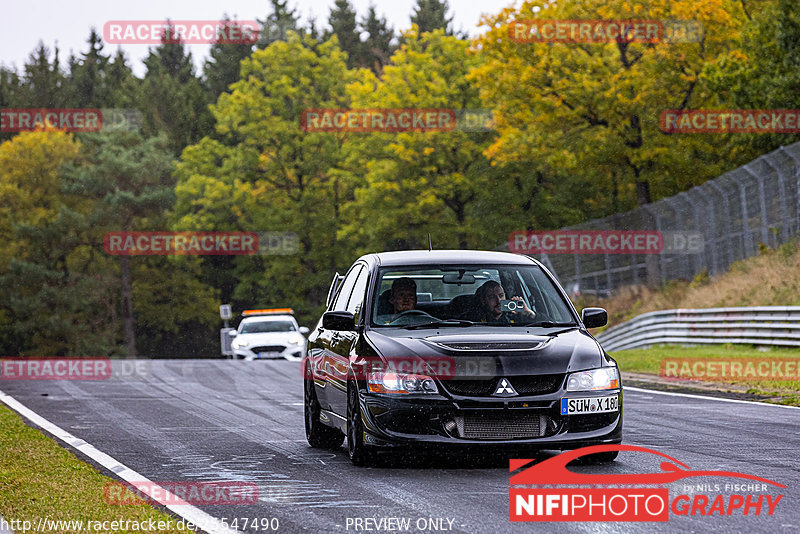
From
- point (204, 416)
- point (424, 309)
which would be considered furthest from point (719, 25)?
point (424, 309)

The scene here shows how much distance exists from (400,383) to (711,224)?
2437 cm

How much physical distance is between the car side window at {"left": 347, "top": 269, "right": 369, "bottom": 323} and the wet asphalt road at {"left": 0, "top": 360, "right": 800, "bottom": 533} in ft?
3.80

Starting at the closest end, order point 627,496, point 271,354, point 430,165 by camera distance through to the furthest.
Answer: point 627,496 < point 271,354 < point 430,165

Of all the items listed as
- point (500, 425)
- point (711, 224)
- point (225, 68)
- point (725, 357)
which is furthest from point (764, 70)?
point (225, 68)

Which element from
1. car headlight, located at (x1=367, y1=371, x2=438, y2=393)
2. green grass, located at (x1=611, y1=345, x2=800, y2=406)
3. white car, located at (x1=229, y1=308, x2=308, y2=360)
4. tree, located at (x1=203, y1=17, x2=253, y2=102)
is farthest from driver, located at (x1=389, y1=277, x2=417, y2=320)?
tree, located at (x1=203, y1=17, x2=253, y2=102)

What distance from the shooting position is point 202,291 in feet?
259

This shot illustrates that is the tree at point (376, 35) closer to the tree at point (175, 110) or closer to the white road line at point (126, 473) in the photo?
the tree at point (175, 110)

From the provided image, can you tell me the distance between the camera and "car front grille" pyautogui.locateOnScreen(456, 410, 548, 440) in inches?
350

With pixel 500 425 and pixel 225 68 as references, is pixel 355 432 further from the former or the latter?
pixel 225 68

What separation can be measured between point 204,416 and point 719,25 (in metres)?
31.1

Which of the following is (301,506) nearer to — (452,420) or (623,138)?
(452,420)

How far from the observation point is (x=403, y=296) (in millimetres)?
10320

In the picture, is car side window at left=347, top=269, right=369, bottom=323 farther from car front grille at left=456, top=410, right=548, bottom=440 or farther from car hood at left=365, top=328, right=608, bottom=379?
car front grille at left=456, top=410, right=548, bottom=440

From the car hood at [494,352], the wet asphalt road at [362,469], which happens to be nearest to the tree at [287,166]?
the wet asphalt road at [362,469]
